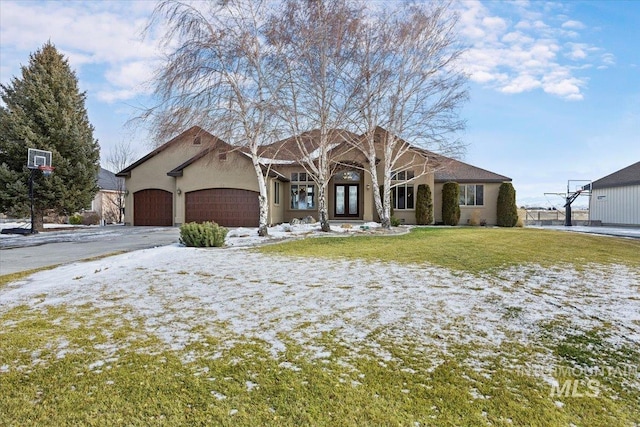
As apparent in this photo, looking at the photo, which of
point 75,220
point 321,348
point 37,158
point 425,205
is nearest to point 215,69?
point 37,158

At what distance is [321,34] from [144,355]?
44.2 ft

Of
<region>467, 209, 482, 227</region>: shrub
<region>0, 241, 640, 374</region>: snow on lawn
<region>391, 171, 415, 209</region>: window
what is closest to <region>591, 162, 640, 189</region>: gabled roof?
<region>467, 209, 482, 227</region>: shrub

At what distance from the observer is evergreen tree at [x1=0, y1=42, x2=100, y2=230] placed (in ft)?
59.8

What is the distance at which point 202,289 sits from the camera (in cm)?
601

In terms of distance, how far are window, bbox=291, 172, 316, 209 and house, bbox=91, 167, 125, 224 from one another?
1647 cm

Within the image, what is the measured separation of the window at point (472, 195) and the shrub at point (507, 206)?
1169 millimetres

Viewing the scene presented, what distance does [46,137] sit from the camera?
1877 centimetres

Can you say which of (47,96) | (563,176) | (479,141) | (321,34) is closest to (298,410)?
(321,34)

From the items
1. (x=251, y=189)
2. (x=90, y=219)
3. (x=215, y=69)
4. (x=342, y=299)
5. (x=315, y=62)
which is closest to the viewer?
(x=342, y=299)

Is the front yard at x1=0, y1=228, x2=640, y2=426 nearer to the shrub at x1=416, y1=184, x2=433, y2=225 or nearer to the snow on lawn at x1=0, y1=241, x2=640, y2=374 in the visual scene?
the snow on lawn at x1=0, y1=241, x2=640, y2=374

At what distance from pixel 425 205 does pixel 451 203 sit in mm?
1679

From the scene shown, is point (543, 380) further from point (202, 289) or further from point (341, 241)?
point (341, 241)

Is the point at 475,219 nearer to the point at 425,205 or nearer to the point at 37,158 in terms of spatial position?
the point at 425,205
